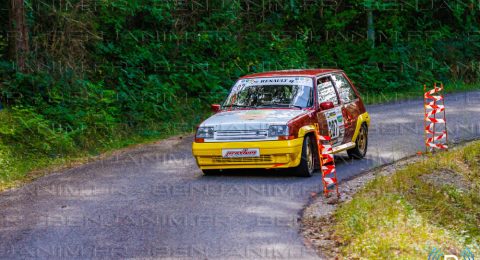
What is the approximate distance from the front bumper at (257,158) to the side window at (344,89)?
2459 millimetres

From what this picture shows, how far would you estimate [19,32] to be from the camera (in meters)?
18.8

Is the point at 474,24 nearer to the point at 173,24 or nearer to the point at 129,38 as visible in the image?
the point at 173,24

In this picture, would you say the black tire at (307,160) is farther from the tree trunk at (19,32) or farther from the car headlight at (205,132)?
the tree trunk at (19,32)

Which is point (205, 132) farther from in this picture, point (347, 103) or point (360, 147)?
point (360, 147)

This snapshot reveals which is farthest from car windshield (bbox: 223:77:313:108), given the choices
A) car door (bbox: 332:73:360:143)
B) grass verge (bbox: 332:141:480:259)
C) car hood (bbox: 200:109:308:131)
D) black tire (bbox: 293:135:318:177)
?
grass verge (bbox: 332:141:480:259)

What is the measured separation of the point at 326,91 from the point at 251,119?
2032 mm

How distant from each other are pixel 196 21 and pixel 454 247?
18.5 metres

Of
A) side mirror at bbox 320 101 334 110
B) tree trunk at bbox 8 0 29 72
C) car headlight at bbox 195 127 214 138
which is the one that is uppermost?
tree trunk at bbox 8 0 29 72

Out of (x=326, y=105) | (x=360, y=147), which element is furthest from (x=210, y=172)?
(x=360, y=147)

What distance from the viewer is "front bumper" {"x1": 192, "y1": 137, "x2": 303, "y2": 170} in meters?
12.3

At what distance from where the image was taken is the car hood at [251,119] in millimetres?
12461

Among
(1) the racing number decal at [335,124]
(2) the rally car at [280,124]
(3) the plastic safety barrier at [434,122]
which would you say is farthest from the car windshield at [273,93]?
(3) the plastic safety barrier at [434,122]

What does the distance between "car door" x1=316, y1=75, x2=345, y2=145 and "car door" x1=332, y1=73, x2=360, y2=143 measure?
191 millimetres

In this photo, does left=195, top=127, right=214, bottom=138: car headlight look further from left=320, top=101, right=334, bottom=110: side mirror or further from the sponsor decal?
left=320, top=101, right=334, bottom=110: side mirror
